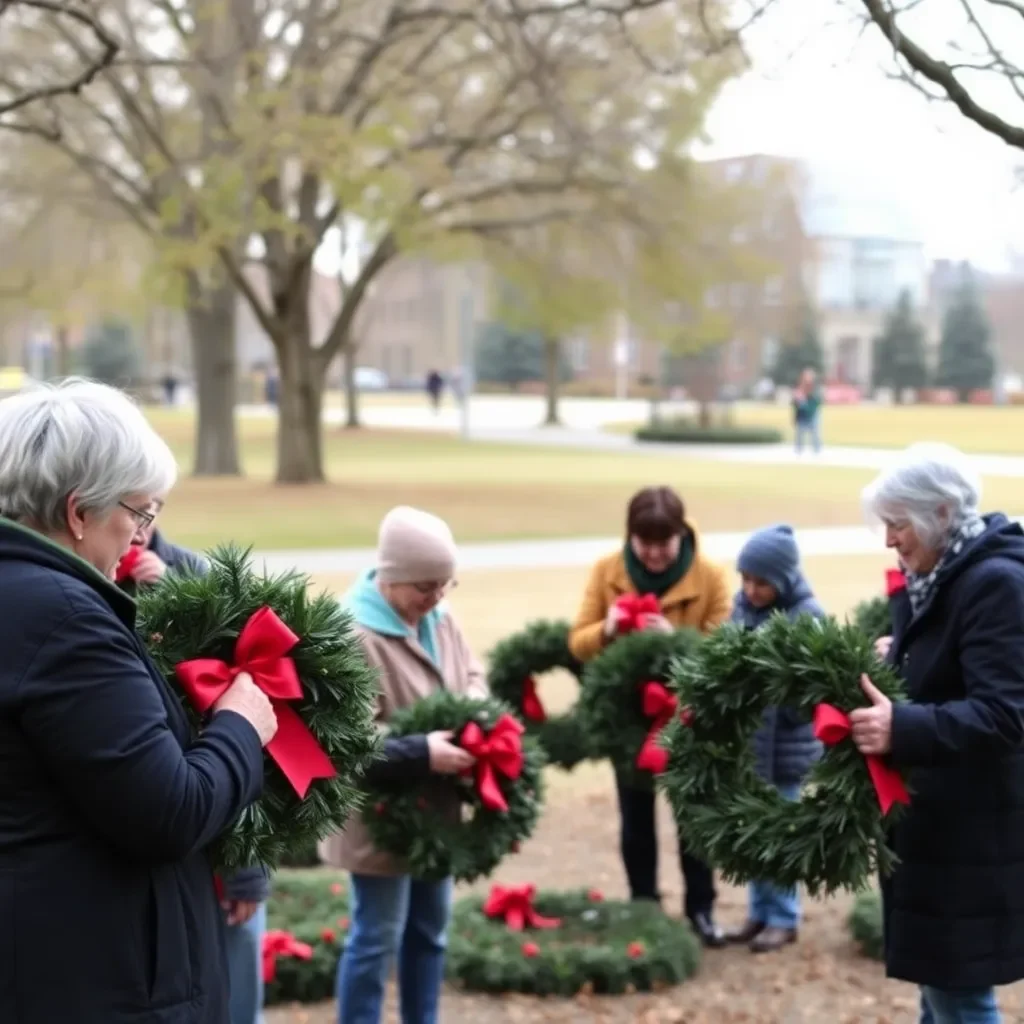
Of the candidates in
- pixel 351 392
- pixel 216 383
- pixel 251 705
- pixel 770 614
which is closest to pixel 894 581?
pixel 770 614

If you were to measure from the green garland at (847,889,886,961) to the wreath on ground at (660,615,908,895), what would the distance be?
2.08 m

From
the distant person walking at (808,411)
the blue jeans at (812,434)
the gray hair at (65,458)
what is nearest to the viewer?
the gray hair at (65,458)

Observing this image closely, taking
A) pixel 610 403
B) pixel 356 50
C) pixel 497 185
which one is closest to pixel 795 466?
pixel 497 185

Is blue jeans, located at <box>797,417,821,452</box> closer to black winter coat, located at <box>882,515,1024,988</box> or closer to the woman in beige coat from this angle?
the woman in beige coat

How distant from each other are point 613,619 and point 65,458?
3393 millimetres

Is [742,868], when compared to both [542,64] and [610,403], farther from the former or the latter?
[610,403]

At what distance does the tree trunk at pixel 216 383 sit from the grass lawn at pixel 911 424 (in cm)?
1404

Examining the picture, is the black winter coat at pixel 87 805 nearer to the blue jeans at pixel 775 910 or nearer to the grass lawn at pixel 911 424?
the blue jeans at pixel 775 910

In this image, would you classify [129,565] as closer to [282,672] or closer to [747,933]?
[282,672]

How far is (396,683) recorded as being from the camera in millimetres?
4270

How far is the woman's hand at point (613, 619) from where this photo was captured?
5.50 metres

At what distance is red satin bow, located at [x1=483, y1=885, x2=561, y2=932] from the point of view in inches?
225

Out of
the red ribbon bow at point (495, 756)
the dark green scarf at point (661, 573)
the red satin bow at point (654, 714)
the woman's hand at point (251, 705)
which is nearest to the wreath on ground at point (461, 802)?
the red ribbon bow at point (495, 756)

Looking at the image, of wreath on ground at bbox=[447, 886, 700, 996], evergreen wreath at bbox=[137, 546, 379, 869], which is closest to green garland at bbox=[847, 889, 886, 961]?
wreath on ground at bbox=[447, 886, 700, 996]
